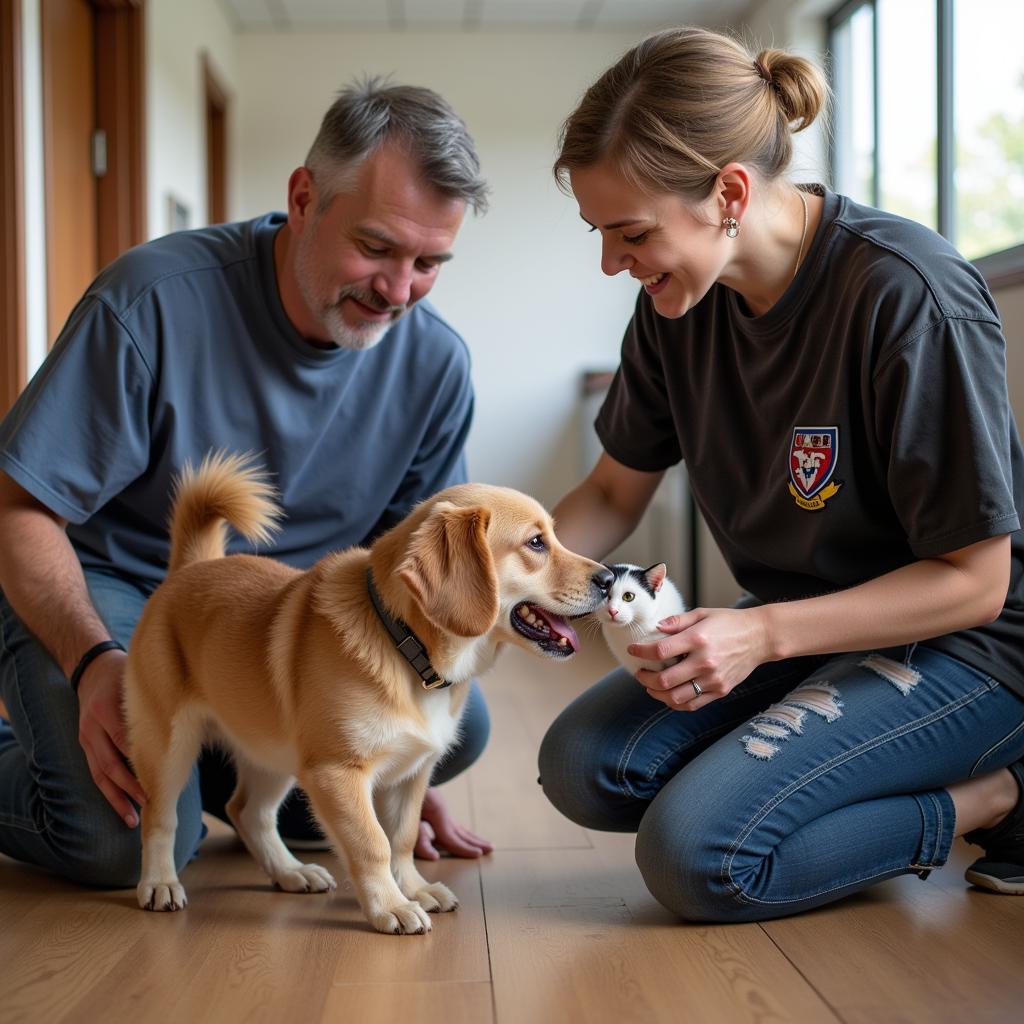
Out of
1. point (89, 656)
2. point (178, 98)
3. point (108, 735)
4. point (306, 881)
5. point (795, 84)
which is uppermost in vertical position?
point (178, 98)

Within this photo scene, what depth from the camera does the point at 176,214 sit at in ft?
16.3

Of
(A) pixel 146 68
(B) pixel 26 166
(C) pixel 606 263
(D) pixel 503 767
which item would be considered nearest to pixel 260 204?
(A) pixel 146 68

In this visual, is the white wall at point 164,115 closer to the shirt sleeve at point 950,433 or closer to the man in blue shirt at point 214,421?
the man in blue shirt at point 214,421

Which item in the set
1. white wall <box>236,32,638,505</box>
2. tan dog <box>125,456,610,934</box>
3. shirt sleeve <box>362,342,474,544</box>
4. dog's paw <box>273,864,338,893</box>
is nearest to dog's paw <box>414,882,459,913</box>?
tan dog <box>125,456,610,934</box>

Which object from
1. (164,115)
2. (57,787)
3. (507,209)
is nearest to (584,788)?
(57,787)

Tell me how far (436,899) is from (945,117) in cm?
301

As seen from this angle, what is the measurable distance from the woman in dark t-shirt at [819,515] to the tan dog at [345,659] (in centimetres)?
23

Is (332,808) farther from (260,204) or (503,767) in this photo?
(260,204)

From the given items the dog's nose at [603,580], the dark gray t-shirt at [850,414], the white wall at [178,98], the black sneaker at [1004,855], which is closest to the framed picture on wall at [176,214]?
the white wall at [178,98]

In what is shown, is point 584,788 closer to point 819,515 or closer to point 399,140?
point 819,515

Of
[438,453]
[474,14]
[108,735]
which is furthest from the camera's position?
[474,14]

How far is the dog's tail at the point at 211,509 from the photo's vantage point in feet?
5.79

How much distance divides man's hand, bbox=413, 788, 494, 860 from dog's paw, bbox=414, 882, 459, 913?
27cm

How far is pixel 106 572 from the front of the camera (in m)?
2.00
